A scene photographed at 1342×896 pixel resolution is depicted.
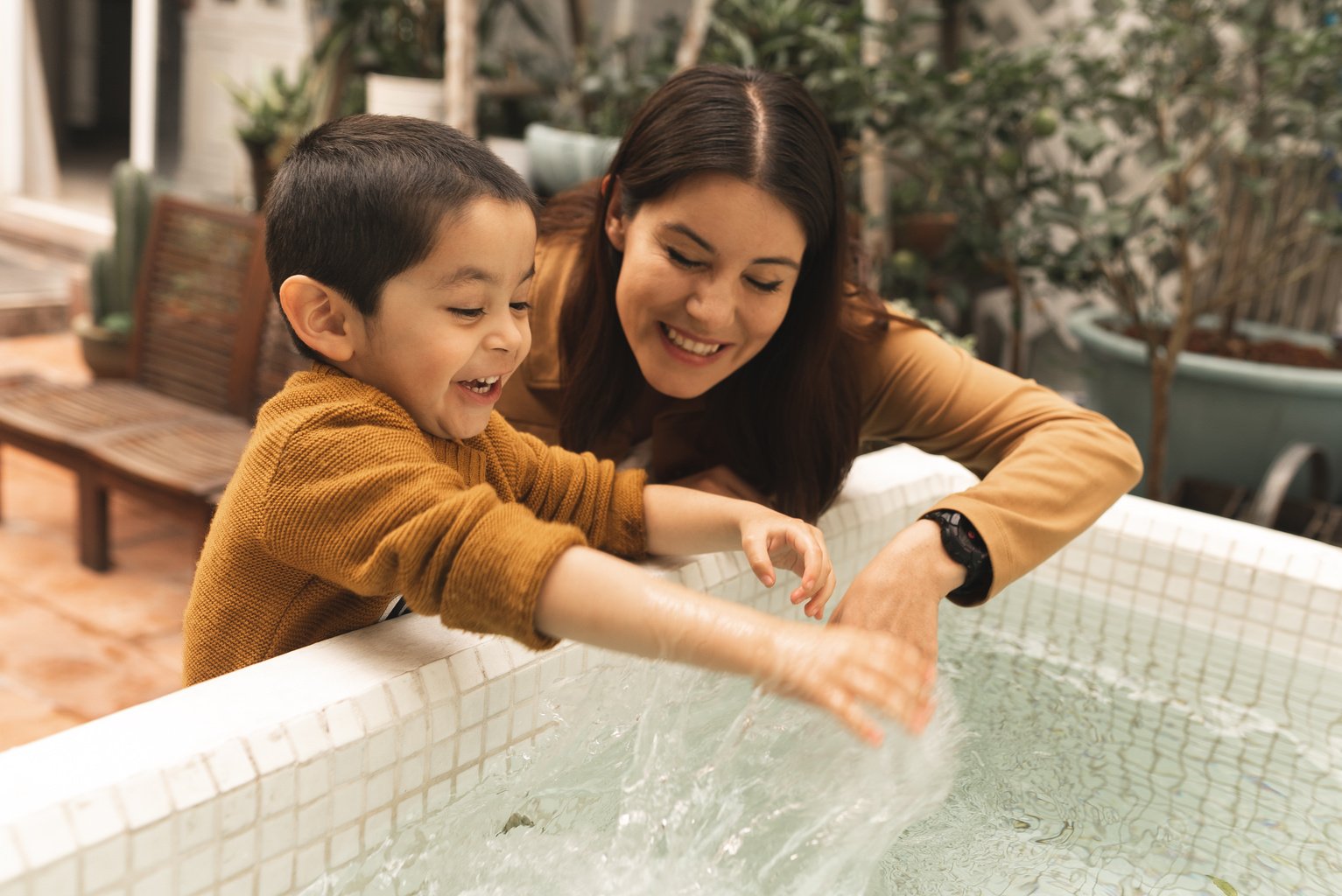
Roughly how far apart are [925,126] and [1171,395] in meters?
1.03

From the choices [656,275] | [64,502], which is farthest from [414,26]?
[656,275]

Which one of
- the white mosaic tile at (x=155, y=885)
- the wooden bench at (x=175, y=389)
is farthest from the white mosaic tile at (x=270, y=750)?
the wooden bench at (x=175, y=389)

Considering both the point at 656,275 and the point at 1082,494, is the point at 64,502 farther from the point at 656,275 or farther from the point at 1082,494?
the point at 1082,494

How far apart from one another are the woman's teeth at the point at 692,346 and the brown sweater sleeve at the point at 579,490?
0.59 ft

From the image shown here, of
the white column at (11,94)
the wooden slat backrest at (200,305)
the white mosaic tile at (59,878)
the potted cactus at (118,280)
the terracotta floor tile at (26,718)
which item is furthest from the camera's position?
the white column at (11,94)

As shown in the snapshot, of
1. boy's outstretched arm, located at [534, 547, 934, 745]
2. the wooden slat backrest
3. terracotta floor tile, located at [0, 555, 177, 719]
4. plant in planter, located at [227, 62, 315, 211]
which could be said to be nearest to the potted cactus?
the wooden slat backrest

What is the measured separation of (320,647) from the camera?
1146 mm

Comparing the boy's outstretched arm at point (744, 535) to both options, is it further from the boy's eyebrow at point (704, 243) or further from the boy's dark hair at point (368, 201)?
the boy's dark hair at point (368, 201)

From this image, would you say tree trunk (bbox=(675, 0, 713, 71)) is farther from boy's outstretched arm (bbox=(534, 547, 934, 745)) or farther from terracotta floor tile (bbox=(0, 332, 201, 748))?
boy's outstretched arm (bbox=(534, 547, 934, 745))

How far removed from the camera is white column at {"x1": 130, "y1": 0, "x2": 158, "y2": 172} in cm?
570

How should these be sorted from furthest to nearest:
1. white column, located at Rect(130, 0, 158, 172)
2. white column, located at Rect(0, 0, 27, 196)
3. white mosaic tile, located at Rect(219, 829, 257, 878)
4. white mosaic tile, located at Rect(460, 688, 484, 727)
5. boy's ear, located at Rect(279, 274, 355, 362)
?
white column, located at Rect(0, 0, 27, 196), white column, located at Rect(130, 0, 158, 172), white mosaic tile, located at Rect(460, 688, 484, 727), boy's ear, located at Rect(279, 274, 355, 362), white mosaic tile, located at Rect(219, 829, 257, 878)

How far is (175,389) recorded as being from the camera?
3.12m

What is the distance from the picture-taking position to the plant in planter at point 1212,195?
297cm

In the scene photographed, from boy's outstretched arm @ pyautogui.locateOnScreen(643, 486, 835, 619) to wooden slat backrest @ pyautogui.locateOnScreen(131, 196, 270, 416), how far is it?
183cm
